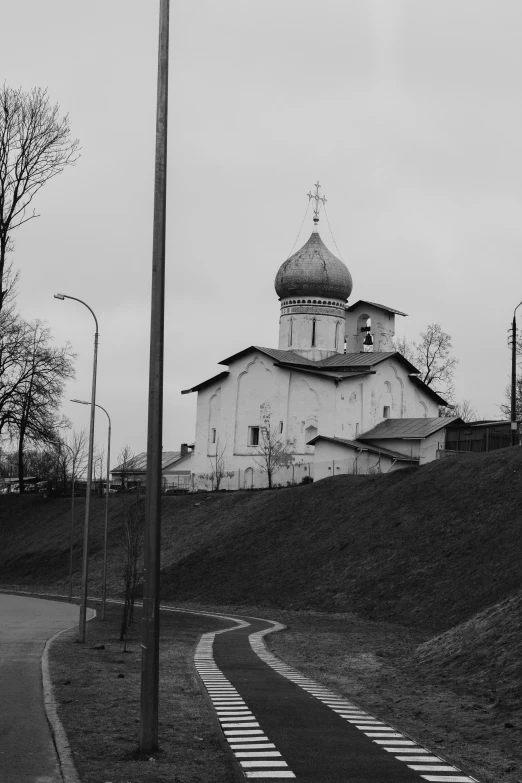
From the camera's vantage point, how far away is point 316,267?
76938 millimetres

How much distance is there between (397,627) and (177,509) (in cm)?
3397

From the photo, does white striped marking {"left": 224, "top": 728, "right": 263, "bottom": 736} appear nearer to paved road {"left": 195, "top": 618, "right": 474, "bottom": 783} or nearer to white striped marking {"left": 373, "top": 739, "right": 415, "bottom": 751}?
paved road {"left": 195, "top": 618, "right": 474, "bottom": 783}

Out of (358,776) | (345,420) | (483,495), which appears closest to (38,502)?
(345,420)

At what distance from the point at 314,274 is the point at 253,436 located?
1195 centimetres

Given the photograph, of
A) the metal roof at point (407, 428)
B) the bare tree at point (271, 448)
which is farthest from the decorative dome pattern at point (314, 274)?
the metal roof at point (407, 428)

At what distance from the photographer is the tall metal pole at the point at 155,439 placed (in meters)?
13.0

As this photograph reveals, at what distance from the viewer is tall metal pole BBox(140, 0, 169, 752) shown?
13.0 meters

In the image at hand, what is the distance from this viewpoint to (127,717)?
16.0 m

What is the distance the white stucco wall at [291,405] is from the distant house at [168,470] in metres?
5.10

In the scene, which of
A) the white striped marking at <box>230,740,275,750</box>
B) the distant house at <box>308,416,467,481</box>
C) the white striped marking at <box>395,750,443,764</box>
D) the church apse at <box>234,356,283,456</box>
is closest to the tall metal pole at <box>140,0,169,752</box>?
the white striped marking at <box>230,740,275,750</box>

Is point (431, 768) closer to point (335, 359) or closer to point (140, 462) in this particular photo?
point (335, 359)

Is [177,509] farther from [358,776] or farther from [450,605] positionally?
[358,776]

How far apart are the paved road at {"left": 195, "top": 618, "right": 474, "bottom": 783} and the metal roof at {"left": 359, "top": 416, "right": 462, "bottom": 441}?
47.9 m

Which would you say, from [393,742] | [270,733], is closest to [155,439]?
[270,733]
